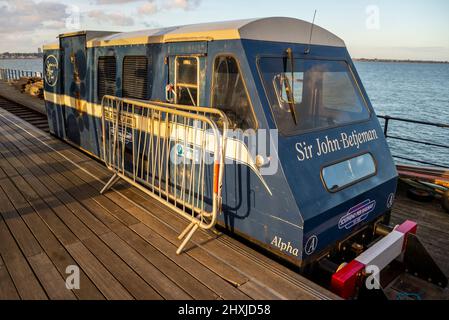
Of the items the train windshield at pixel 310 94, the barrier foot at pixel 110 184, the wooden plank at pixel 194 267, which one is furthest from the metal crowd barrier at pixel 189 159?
the train windshield at pixel 310 94

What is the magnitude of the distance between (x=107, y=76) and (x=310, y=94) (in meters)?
3.87

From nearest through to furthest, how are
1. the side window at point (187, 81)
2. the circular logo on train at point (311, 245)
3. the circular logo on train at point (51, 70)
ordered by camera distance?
1. the circular logo on train at point (311, 245)
2. the side window at point (187, 81)
3. the circular logo on train at point (51, 70)

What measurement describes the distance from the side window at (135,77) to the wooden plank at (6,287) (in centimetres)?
303

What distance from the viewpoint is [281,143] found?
3.61 m

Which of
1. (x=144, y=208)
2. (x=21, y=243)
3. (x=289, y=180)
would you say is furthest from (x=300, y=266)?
(x=21, y=243)

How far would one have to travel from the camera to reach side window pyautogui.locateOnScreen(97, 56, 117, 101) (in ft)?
20.3

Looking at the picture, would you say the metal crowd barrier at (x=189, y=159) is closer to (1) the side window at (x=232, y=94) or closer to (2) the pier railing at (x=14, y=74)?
(1) the side window at (x=232, y=94)

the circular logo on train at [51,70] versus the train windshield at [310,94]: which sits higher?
the circular logo on train at [51,70]

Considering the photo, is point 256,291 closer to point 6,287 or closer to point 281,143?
point 281,143

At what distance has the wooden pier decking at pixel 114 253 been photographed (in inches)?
122

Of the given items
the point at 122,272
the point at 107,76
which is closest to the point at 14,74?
the point at 107,76

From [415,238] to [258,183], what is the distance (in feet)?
6.77
